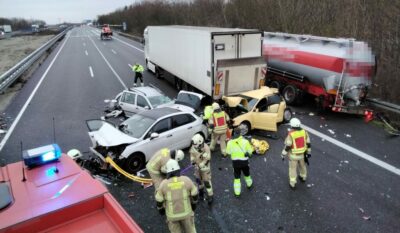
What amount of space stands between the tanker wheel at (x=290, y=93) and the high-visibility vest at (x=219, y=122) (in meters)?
5.63

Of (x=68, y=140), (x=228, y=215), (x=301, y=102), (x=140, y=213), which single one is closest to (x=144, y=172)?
(x=140, y=213)

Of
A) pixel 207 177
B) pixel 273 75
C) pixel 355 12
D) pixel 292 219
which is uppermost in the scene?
pixel 355 12

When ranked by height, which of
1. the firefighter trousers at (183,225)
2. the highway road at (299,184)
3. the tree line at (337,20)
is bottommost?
the highway road at (299,184)

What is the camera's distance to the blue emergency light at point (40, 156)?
4.85 meters

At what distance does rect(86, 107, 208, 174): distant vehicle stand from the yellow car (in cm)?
155

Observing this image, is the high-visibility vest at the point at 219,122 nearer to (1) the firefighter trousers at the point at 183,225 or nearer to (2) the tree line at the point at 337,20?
(1) the firefighter trousers at the point at 183,225

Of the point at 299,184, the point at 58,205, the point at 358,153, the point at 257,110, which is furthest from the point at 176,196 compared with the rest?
the point at 358,153

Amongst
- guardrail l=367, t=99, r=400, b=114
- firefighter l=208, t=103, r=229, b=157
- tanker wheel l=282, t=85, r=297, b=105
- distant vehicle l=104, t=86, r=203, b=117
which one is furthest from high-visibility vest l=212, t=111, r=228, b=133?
guardrail l=367, t=99, r=400, b=114

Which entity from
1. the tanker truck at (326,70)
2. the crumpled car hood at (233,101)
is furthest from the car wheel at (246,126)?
the tanker truck at (326,70)

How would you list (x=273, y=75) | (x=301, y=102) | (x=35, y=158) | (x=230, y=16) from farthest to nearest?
1. (x=230, y=16)
2. (x=273, y=75)
3. (x=301, y=102)
4. (x=35, y=158)

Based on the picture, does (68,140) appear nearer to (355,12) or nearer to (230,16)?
(355,12)

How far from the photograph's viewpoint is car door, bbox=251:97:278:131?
11.0 m

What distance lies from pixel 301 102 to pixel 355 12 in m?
7.23

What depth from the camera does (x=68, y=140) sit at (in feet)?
37.4
